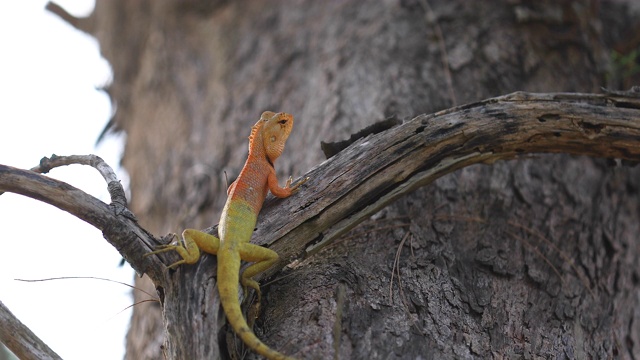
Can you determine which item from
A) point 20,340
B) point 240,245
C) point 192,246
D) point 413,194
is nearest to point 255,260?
point 240,245

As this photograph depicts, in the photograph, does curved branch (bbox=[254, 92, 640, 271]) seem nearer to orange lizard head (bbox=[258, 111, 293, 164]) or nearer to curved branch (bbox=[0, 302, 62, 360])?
orange lizard head (bbox=[258, 111, 293, 164])

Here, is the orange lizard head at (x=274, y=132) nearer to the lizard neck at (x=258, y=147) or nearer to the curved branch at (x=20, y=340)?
the lizard neck at (x=258, y=147)

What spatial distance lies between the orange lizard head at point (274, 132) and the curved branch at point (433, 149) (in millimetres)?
507

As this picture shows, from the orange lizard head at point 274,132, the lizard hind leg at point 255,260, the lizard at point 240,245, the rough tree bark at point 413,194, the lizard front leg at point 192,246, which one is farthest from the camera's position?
the orange lizard head at point 274,132

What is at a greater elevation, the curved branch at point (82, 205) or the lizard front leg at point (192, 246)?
the curved branch at point (82, 205)

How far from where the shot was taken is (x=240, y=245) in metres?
2.84

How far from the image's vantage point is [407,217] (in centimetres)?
368

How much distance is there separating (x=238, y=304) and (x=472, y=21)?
3.72m

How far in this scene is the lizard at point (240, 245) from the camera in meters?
2.58

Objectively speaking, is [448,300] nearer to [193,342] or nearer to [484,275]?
[484,275]

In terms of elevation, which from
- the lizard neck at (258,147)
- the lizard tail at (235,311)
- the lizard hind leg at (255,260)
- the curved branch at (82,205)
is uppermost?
the lizard neck at (258,147)

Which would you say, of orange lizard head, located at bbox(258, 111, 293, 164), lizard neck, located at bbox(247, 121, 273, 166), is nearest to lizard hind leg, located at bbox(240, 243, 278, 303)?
lizard neck, located at bbox(247, 121, 273, 166)

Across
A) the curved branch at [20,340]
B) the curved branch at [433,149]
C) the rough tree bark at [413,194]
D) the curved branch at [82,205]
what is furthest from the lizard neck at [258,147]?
the curved branch at [20,340]

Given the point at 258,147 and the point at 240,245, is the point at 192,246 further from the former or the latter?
the point at 258,147
